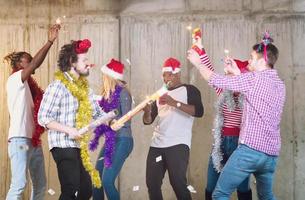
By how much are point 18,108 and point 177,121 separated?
172cm

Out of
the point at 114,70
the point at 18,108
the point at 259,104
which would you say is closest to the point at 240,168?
the point at 259,104

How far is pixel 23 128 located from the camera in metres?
5.54

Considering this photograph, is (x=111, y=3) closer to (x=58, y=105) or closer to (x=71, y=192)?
(x=58, y=105)

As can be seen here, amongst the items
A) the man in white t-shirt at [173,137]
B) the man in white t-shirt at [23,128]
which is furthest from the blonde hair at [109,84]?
the man in white t-shirt at [23,128]

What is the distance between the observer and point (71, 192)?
185 inches

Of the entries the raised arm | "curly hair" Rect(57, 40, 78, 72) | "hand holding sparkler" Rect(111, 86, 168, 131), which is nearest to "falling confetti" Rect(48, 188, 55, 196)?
"hand holding sparkler" Rect(111, 86, 168, 131)

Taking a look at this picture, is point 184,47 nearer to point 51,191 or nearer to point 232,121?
point 232,121

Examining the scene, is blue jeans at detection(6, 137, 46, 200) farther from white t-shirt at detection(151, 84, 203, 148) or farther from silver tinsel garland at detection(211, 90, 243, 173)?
silver tinsel garland at detection(211, 90, 243, 173)

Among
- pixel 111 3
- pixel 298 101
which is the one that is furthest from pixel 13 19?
pixel 298 101

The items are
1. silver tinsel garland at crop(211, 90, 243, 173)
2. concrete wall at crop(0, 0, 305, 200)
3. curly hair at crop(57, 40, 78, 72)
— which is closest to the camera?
curly hair at crop(57, 40, 78, 72)

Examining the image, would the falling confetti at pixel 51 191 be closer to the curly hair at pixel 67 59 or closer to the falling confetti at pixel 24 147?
A: the falling confetti at pixel 24 147

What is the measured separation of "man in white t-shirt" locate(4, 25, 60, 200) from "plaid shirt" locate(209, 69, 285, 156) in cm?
196

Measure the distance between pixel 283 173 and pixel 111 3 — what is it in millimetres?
3273

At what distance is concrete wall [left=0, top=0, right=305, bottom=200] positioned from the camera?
274 inches
